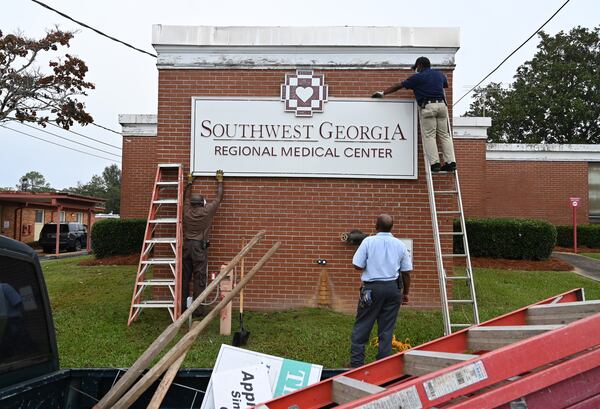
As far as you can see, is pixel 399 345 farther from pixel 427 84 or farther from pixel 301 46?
pixel 301 46

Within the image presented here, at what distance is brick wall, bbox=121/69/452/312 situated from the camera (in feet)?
28.7

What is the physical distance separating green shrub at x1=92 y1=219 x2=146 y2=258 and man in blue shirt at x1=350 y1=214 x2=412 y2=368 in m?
12.0

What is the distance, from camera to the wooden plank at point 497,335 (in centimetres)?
312

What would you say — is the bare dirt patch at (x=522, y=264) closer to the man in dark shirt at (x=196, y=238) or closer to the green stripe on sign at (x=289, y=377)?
the man in dark shirt at (x=196, y=238)

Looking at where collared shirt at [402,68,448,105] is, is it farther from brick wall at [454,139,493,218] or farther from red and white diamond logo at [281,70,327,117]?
brick wall at [454,139,493,218]

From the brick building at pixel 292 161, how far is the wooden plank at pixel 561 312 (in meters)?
4.98

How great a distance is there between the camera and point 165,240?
8227mm

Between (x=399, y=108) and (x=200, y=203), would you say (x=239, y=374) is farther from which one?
(x=399, y=108)

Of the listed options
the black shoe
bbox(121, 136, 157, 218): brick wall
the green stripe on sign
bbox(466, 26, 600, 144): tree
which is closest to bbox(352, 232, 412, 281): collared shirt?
the green stripe on sign

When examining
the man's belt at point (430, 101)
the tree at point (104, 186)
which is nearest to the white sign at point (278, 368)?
the man's belt at point (430, 101)

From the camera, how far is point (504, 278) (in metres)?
11.6

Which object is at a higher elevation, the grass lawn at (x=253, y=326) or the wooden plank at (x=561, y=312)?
the wooden plank at (x=561, y=312)

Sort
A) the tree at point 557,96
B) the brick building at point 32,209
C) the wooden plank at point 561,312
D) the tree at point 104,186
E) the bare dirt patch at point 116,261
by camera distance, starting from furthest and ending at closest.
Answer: the tree at point 104,186 < the tree at point 557,96 < the brick building at point 32,209 < the bare dirt patch at point 116,261 < the wooden plank at point 561,312

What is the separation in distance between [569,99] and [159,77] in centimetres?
3905
